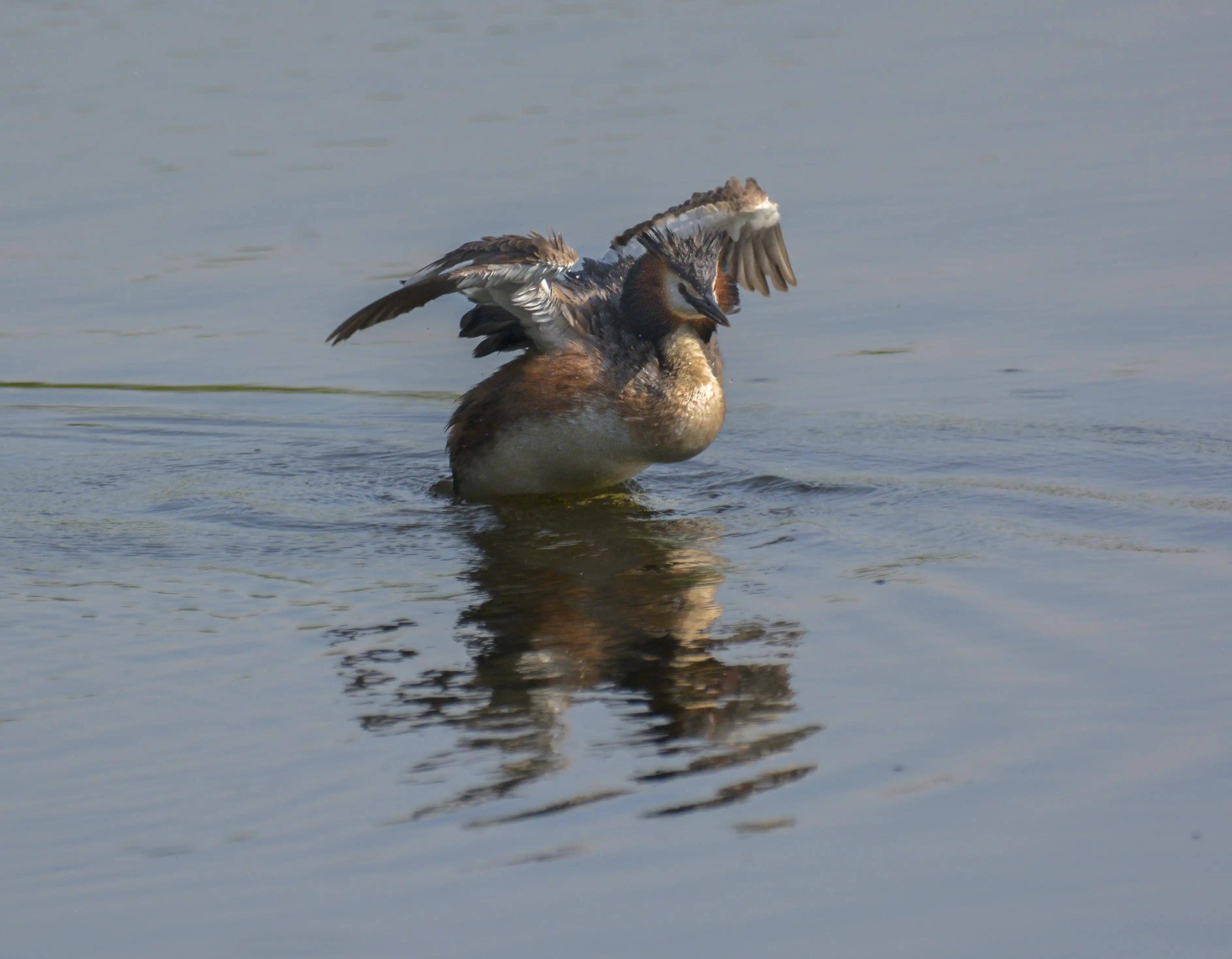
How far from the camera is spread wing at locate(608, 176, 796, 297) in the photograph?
8.91 metres

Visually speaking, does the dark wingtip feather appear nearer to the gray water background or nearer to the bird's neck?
the gray water background

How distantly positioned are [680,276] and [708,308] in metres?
0.22

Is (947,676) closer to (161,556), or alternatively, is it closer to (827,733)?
(827,733)

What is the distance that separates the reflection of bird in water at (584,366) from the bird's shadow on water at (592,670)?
21.1 inches

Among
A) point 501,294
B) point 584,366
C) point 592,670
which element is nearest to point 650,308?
point 584,366

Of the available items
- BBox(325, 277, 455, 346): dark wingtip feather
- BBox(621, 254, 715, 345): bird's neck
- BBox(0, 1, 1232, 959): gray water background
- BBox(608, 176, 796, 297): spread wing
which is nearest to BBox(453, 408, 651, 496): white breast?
BBox(0, 1, 1232, 959): gray water background

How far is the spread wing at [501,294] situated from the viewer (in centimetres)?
779

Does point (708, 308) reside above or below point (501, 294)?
below

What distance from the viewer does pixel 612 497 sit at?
8.60 m

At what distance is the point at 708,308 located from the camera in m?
8.32

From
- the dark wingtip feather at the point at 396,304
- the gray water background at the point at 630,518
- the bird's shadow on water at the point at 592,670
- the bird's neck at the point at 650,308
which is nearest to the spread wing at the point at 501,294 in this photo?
the dark wingtip feather at the point at 396,304

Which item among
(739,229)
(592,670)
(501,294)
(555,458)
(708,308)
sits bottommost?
(592,670)

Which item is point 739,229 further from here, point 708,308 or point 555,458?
point 555,458

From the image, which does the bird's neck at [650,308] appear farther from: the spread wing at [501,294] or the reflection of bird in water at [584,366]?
the spread wing at [501,294]
